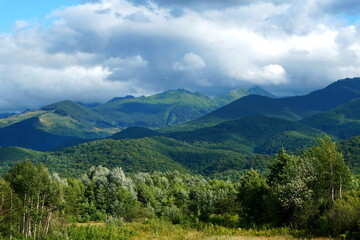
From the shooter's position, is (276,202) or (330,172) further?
(276,202)

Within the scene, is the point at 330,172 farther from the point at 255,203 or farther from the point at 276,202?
the point at 255,203

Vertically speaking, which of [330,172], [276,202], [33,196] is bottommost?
[276,202]

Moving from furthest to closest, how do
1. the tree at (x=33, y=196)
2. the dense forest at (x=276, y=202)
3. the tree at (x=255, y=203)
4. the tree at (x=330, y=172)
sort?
the tree at (x=255, y=203) < the tree at (x=330, y=172) < the tree at (x=33, y=196) < the dense forest at (x=276, y=202)

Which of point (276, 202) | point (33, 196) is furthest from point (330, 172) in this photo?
point (33, 196)

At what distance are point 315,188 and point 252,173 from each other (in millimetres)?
27116

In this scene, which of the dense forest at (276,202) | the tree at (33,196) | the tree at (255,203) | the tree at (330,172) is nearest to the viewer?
the dense forest at (276,202)

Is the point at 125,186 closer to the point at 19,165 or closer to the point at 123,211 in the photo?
the point at 123,211

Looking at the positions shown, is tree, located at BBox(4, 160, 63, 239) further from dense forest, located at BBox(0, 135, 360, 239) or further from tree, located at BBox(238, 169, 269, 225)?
tree, located at BBox(238, 169, 269, 225)

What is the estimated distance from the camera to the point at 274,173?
60906 mm

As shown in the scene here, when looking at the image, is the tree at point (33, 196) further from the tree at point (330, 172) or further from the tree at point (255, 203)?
the tree at point (330, 172)

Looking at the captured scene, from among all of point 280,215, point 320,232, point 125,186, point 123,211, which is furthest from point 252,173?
point 125,186

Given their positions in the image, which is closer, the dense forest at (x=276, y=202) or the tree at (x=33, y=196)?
the dense forest at (x=276, y=202)

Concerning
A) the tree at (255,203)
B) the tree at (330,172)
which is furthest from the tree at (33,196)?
the tree at (330,172)

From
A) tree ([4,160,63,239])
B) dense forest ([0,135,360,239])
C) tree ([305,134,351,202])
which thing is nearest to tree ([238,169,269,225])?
dense forest ([0,135,360,239])
